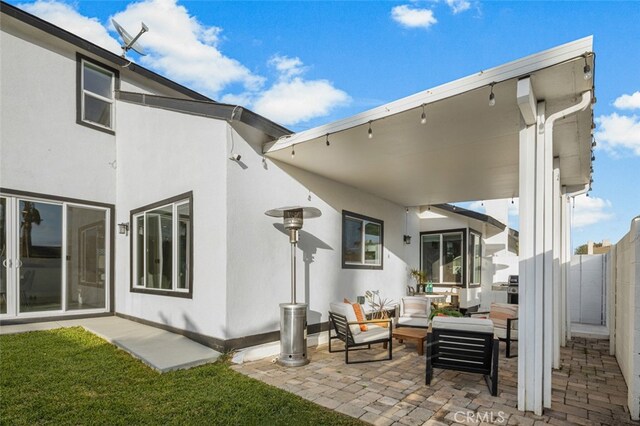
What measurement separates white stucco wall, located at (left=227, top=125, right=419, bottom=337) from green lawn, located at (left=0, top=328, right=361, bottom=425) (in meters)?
1.05

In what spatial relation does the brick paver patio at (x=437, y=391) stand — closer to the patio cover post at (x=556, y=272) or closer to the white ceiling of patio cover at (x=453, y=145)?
the patio cover post at (x=556, y=272)

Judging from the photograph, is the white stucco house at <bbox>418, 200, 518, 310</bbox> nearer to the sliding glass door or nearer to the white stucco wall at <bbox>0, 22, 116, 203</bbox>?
the sliding glass door

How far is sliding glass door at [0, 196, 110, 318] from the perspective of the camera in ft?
22.0

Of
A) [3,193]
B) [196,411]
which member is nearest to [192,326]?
[196,411]

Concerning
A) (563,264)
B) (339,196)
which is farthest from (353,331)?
(563,264)

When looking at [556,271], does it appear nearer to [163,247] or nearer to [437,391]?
[437,391]

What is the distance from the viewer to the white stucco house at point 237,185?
3.74 metres

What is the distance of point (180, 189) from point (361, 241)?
4.14 m

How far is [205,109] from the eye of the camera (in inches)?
211

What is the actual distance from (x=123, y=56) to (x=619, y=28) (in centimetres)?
986

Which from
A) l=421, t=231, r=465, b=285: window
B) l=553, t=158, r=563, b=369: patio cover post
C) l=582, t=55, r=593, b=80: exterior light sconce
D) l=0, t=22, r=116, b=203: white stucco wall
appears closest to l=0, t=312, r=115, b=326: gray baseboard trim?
l=0, t=22, r=116, b=203: white stucco wall

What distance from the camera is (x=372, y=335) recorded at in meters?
5.51

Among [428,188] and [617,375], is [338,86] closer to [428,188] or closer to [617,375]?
[428,188]

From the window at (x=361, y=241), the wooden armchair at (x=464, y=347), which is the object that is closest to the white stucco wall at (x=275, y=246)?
the window at (x=361, y=241)
